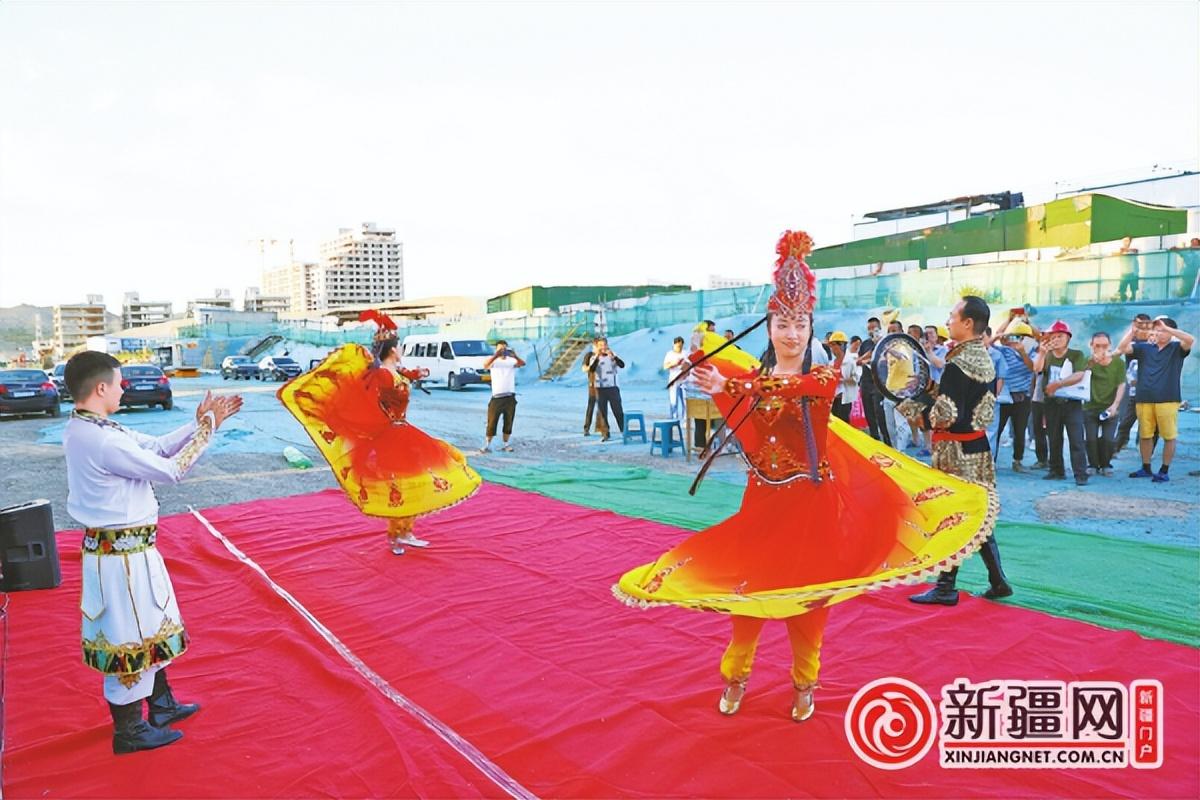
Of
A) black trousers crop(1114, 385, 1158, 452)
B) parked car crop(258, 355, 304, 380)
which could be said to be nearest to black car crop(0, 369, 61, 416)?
parked car crop(258, 355, 304, 380)

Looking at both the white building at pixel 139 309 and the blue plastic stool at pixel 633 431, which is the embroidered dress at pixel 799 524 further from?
the white building at pixel 139 309

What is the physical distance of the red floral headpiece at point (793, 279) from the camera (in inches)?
118

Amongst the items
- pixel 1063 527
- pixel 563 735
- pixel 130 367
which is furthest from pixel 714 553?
pixel 130 367

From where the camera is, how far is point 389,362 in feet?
19.3

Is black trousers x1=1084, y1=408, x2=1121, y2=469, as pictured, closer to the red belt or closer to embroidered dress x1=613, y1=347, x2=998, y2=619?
the red belt

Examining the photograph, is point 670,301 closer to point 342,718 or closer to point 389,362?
point 389,362

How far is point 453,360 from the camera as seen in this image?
78.7 ft

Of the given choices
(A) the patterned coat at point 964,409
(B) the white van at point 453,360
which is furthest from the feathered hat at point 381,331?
(B) the white van at point 453,360

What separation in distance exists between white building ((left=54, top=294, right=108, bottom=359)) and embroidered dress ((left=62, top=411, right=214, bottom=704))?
545ft

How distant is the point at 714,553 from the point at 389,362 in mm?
3745

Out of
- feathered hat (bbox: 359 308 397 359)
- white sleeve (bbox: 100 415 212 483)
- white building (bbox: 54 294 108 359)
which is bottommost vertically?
white sleeve (bbox: 100 415 212 483)

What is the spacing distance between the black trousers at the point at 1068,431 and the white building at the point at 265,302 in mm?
127531

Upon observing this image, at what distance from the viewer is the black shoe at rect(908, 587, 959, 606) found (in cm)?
430

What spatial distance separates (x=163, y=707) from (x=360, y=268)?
134739 millimetres
